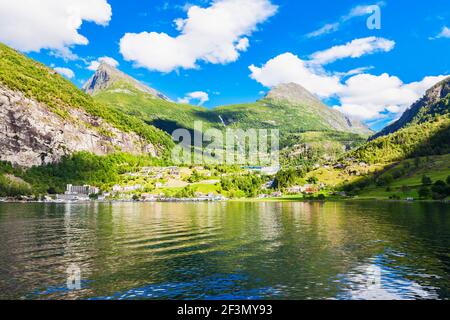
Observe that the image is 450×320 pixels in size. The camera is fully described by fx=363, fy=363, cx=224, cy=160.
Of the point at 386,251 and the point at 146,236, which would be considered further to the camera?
the point at 146,236

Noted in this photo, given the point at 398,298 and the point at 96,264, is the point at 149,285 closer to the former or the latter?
the point at 96,264

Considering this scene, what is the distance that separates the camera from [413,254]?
5728cm

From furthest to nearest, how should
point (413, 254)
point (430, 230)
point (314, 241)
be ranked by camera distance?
point (430, 230)
point (314, 241)
point (413, 254)

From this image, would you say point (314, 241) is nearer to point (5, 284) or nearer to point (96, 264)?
point (96, 264)

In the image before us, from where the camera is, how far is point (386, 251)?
60156mm

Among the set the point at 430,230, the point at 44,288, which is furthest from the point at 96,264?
the point at 430,230

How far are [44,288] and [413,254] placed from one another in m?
52.4

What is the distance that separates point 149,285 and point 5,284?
1572cm

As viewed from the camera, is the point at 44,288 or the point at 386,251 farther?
the point at 386,251
